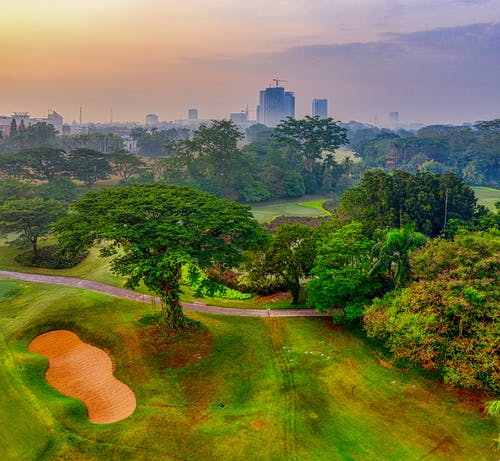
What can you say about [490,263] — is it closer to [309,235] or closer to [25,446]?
[309,235]

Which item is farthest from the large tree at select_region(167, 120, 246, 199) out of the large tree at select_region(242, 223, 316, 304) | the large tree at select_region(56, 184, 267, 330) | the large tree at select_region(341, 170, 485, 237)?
the large tree at select_region(56, 184, 267, 330)

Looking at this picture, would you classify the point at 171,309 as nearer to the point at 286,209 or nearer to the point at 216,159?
the point at 286,209

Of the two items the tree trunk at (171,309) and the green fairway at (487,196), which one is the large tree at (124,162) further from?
the green fairway at (487,196)

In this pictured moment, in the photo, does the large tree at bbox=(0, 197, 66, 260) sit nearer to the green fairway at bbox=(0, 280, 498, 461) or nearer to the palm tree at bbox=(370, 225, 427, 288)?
the green fairway at bbox=(0, 280, 498, 461)

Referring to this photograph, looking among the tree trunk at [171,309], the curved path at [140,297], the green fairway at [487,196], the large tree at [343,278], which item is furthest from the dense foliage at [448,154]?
the tree trunk at [171,309]

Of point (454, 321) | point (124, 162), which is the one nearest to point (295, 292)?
point (454, 321)

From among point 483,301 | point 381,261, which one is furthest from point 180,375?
point 483,301

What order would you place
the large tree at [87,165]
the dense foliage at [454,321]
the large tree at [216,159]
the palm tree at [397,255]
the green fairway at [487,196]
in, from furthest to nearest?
the large tree at [216,159]
the large tree at [87,165]
the green fairway at [487,196]
the palm tree at [397,255]
the dense foliage at [454,321]
